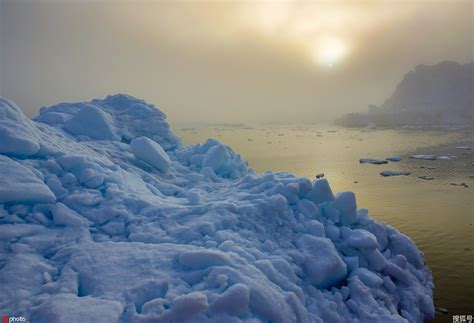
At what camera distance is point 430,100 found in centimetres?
7575

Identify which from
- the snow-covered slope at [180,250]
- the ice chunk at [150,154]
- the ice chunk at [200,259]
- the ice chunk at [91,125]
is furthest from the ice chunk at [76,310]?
the ice chunk at [91,125]

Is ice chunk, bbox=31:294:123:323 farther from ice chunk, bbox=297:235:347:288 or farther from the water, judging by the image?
the water

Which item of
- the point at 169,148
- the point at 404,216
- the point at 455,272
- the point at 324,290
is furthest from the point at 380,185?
the point at 324,290

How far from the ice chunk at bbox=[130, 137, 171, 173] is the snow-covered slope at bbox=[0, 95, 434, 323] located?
0.73m

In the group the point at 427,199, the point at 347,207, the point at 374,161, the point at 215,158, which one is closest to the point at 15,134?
the point at 215,158

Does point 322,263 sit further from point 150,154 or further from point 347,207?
point 150,154

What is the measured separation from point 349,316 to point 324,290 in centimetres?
50

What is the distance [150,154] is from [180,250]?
487cm

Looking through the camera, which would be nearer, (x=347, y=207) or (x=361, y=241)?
(x=361, y=241)

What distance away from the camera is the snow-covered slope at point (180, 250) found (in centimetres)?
363

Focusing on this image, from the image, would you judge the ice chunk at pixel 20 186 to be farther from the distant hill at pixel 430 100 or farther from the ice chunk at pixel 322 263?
the distant hill at pixel 430 100

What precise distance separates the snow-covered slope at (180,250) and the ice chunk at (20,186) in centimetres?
2

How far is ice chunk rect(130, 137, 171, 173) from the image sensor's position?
8805mm

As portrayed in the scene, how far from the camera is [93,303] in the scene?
340 cm
